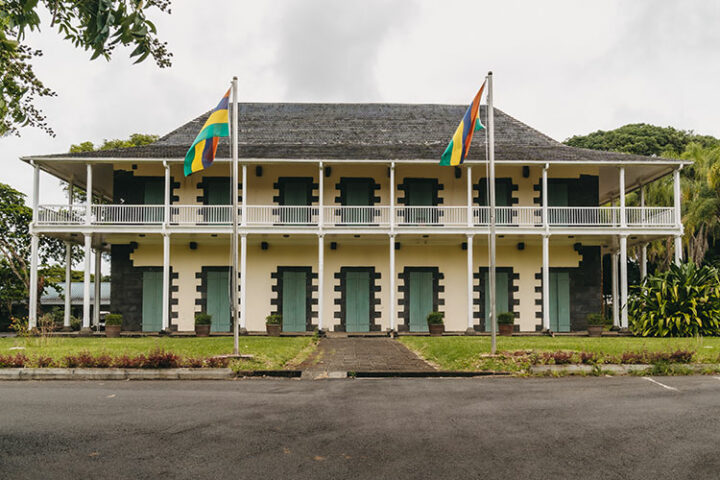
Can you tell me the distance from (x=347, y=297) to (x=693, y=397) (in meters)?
15.3

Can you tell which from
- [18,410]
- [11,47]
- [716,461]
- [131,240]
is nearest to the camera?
[11,47]

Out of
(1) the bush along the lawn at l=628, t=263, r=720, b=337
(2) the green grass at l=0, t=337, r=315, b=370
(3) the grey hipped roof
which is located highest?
(3) the grey hipped roof

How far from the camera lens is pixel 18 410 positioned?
279 inches

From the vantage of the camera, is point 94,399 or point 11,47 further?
point 94,399

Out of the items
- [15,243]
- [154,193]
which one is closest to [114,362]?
[154,193]

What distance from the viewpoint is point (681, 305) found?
17.9 m

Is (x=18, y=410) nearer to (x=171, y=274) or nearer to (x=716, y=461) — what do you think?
(x=716, y=461)

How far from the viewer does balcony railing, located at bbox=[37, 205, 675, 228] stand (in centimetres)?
2105

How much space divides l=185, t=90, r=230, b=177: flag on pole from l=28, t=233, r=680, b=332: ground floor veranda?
343 inches

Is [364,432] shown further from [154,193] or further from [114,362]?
[154,193]

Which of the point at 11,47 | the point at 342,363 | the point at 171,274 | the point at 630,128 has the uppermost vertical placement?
the point at 630,128

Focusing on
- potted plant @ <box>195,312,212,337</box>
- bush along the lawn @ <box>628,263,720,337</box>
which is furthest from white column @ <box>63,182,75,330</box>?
bush along the lawn @ <box>628,263,720,337</box>

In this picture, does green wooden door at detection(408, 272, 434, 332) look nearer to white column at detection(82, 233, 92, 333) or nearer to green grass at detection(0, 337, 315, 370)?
green grass at detection(0, 337, 315, 370)

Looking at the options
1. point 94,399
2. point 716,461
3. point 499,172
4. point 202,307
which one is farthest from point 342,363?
point 499,172
